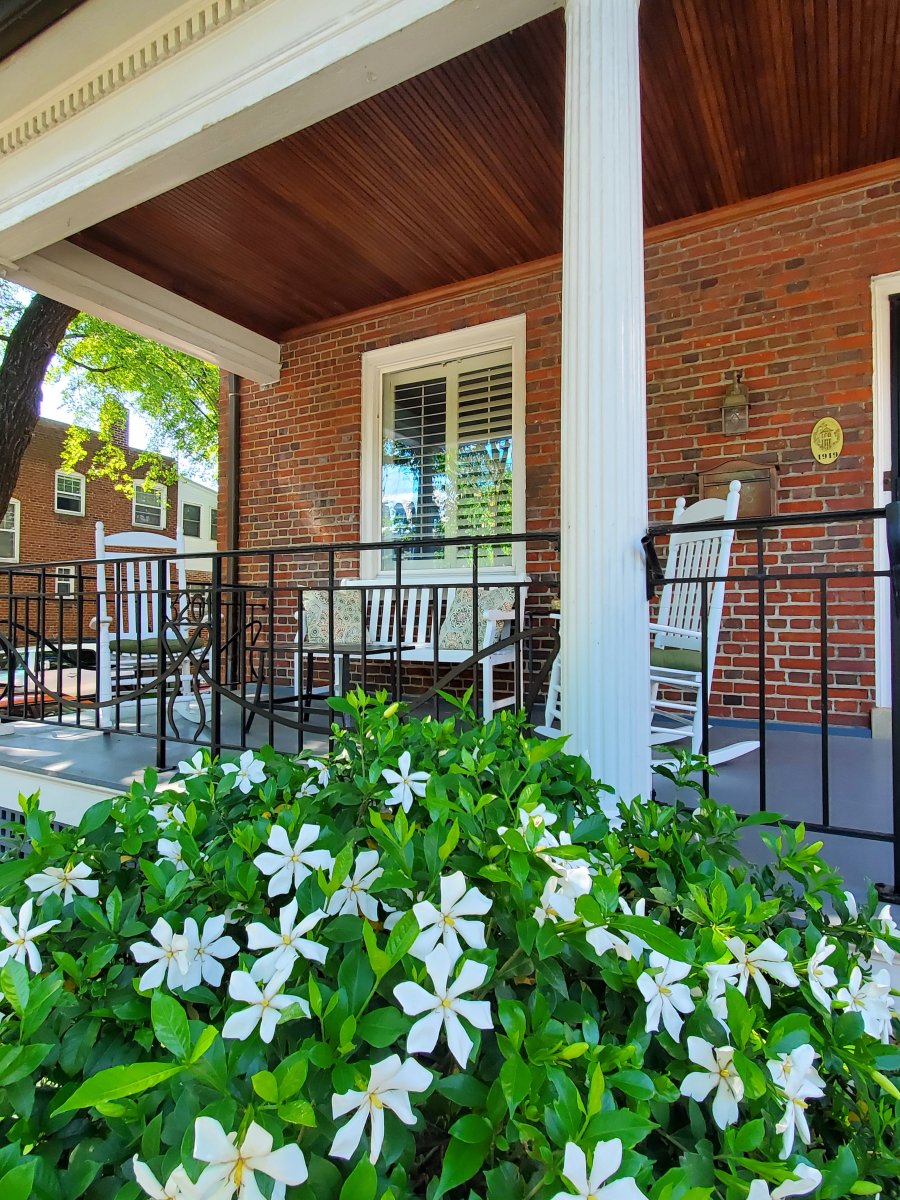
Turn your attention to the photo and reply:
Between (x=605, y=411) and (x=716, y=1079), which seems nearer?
(x=716, y=1079)

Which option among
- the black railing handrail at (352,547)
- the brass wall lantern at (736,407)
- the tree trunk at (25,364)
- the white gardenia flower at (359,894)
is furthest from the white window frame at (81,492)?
the white gardenia flower at (359,894)

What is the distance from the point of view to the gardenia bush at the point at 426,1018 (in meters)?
0.47

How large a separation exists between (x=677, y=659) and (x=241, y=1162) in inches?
85.5

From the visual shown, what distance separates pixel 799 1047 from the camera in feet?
1.98

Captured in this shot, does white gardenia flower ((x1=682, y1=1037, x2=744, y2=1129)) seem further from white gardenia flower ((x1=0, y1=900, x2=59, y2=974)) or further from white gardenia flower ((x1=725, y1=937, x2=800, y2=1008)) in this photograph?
white gardenia flower ((x1=0, y1=900, x2=59, y2=974))

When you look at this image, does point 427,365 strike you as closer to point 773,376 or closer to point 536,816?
point 773,376

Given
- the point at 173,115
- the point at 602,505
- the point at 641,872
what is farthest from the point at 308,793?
the point at 173,115

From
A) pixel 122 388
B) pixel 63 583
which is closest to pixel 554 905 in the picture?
pixel 63 583

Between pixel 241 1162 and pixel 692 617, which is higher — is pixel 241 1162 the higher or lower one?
the lower one

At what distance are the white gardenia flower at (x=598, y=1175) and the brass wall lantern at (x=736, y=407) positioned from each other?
3.55m

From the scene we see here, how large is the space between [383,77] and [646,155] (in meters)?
1.55

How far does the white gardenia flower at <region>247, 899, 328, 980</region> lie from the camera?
61 cm

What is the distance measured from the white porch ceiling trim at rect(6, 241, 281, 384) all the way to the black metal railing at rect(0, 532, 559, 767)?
1607 mm

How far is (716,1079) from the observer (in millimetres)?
579
